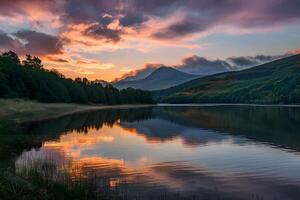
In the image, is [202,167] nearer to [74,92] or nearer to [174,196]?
[174,196]

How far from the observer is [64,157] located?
118ft

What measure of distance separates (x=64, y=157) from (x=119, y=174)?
31.2 ft

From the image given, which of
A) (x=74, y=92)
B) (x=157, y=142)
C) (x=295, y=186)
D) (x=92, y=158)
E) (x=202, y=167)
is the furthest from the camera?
(x=74, y=92)

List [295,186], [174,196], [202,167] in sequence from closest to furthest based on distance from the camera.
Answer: [174,196] < [295,186] < [202,167]

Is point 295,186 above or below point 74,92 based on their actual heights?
below

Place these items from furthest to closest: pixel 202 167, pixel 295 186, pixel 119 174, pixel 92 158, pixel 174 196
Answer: pixel 92 158
pixel 202 167
pixel 119 174
pixel 295 186
pixel 174 196

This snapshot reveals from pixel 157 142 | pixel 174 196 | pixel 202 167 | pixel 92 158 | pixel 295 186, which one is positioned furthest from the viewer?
pixel 157 142

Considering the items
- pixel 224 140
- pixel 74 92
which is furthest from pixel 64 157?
pixel 74 92

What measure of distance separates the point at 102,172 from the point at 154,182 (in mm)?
4986

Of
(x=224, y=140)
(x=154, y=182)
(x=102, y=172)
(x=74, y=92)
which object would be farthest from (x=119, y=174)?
(x=74, y=92)

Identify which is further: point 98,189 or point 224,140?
point 224,140

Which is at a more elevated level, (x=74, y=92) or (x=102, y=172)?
(x=74, y=92)

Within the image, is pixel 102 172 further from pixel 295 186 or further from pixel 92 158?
pixel 295 186

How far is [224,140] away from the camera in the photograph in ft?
171
